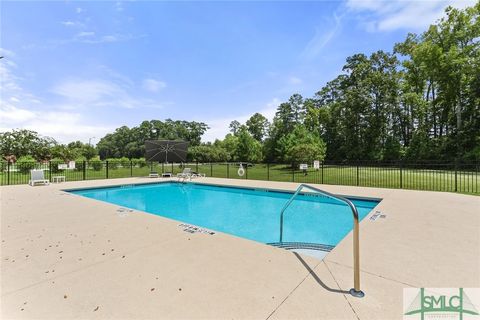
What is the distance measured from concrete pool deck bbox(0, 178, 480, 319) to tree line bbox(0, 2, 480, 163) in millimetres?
16197

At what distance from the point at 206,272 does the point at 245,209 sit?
18.3 feet

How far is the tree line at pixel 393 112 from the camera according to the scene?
21.8 meters

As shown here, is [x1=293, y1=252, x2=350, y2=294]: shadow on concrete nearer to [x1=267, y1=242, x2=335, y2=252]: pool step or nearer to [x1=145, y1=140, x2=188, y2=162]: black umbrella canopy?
[x1=267, y1=242, x2=335, y2=252]: pool step

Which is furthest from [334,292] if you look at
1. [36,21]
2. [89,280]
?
[36,21]

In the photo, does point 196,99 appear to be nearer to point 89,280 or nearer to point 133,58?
point 133,58

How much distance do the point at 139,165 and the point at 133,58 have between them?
15901 mm

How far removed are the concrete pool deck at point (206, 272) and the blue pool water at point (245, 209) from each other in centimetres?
165

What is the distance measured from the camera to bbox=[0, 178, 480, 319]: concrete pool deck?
195cm

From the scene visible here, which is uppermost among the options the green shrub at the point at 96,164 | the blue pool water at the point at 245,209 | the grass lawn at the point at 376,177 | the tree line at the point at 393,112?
the tree line at the point at 393,112

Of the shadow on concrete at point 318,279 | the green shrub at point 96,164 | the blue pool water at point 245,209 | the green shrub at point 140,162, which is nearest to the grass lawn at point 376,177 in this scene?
the green shrub at point 96,164

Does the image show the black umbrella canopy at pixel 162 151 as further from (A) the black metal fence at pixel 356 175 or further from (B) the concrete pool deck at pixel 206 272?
(B) the concrete pool deck at pixel 206 272

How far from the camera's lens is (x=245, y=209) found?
8125 mm

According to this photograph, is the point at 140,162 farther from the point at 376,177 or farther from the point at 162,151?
the point at 376,177

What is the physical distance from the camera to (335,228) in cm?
588
